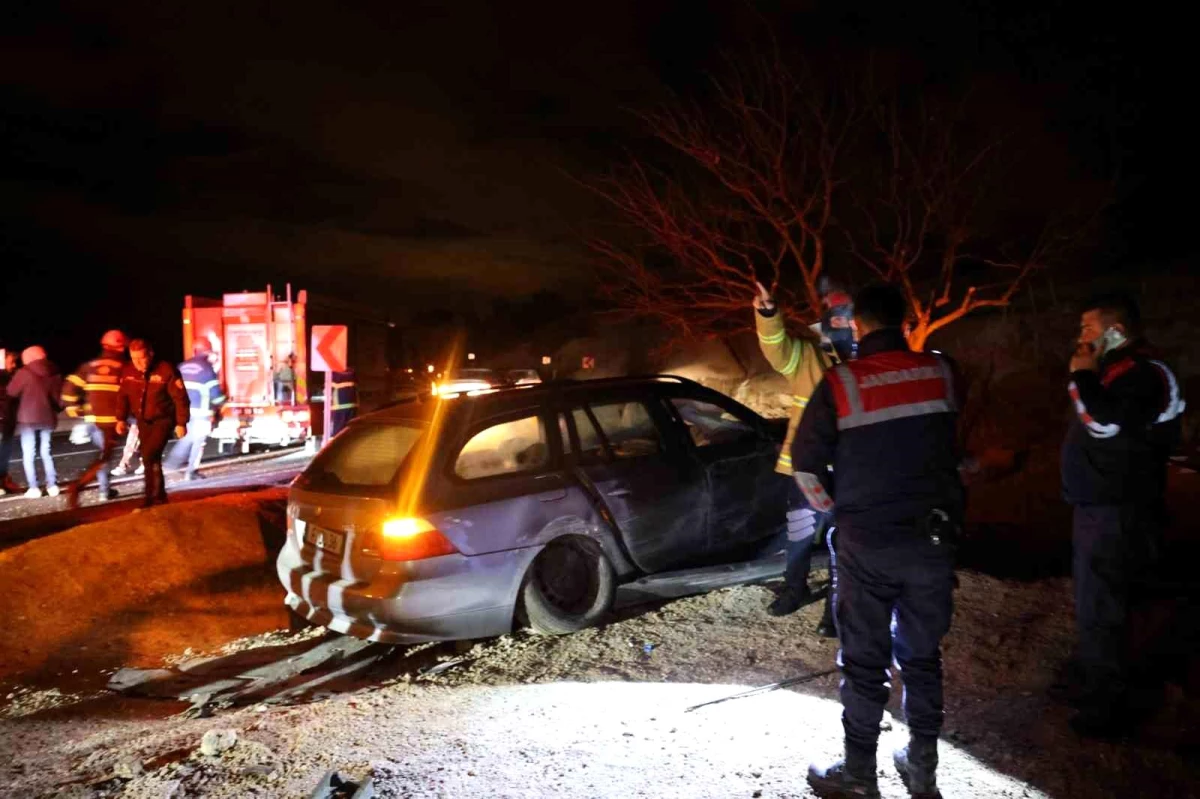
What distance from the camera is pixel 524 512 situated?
4949mm

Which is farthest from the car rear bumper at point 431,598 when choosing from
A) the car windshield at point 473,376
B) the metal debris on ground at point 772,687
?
the car windshield at point 473,376

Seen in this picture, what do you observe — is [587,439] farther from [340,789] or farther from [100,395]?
[100,395]

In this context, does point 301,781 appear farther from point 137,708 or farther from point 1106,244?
point 1106,244

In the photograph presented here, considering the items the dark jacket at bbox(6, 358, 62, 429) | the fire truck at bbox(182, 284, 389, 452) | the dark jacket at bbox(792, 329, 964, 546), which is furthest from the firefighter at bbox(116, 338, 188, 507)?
the dark jacket at bbox(792, 329, 964, 546)

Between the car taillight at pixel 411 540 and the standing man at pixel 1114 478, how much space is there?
3144 millimetres

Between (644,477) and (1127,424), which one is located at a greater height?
(1127,424)

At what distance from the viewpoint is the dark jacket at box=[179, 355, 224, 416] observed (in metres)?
11.2

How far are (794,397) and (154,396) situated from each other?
7.34 m

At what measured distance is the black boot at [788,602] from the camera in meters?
5.20

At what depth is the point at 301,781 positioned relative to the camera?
3195 mm

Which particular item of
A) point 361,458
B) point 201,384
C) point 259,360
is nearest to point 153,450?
point 201,384

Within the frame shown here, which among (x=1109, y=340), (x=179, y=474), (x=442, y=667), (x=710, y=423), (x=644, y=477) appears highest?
(x=1109, y=340)

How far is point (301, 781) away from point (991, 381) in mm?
18391

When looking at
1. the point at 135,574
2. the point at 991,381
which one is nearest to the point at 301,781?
the point at 135,574
